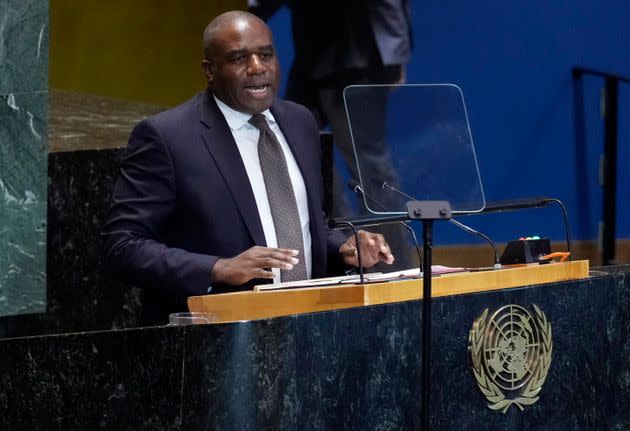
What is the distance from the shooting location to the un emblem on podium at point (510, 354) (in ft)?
11.5

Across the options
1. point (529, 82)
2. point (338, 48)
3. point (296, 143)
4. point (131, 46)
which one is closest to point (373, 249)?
point (296, 143)

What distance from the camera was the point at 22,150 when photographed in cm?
490

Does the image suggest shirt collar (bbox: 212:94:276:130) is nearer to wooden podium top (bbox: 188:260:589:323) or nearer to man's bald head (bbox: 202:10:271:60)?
man's bald head (bbox: 202:10:271:60)

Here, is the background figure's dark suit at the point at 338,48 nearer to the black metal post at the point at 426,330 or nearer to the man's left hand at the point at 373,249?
the man's left hand at the point at 373,249

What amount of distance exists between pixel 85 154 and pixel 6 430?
2220 mm

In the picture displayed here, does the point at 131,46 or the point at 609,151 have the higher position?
the point at 131,46

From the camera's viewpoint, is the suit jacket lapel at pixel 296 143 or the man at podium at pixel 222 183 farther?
the suit jacket lapel at pixel 296 143

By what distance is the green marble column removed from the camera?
15.9 ft

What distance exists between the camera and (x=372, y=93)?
11.9 ft

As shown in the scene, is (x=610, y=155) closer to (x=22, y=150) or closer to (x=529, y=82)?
(x=529, y=82)

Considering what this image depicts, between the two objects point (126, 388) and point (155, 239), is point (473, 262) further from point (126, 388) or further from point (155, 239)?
point (126, 388)

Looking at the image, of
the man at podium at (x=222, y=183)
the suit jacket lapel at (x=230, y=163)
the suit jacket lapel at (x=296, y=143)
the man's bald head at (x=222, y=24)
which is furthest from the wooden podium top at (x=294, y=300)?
the man's bald head at (x=222, y=24)

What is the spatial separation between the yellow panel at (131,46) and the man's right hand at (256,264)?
3.96 m

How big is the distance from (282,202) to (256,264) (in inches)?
20.1
